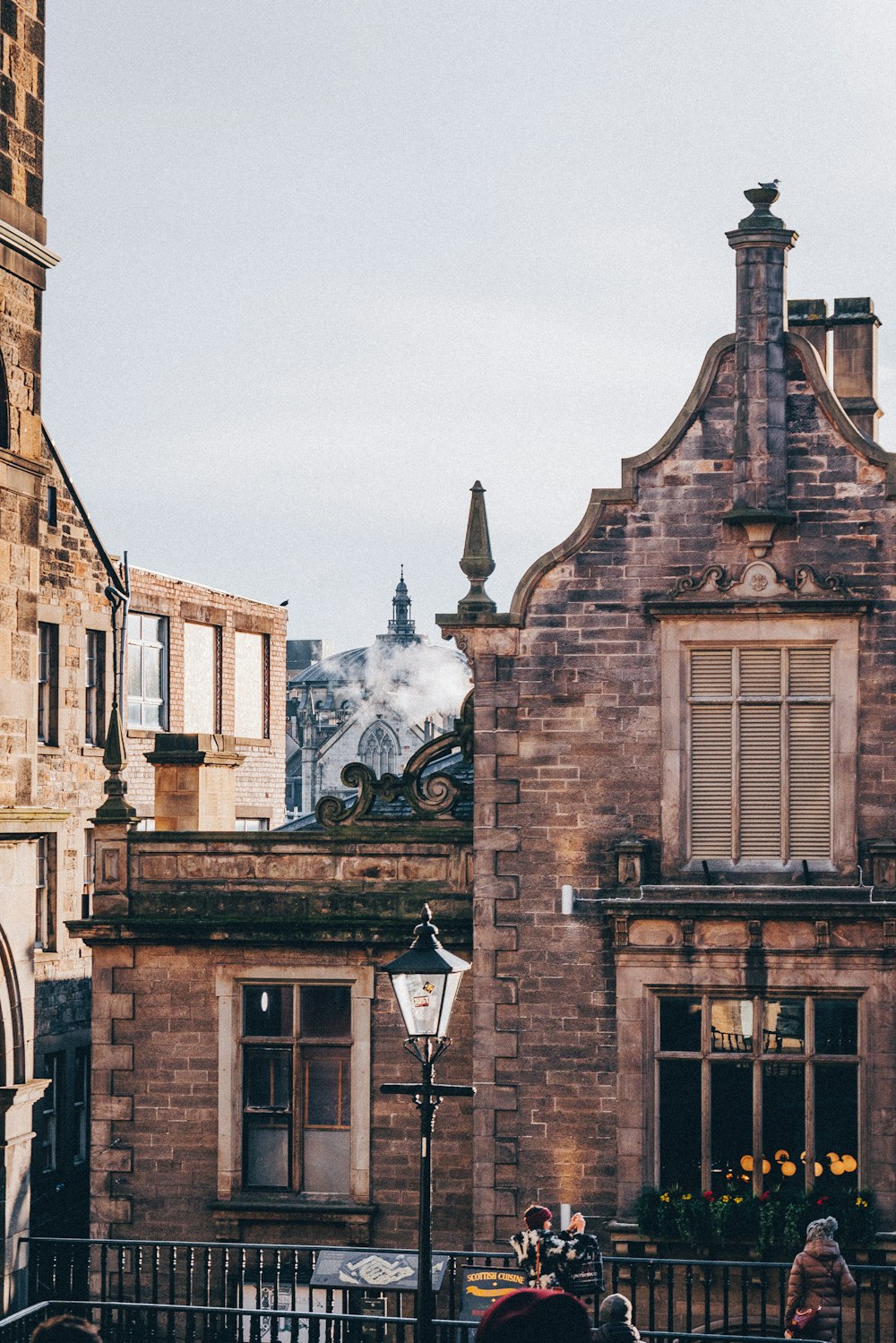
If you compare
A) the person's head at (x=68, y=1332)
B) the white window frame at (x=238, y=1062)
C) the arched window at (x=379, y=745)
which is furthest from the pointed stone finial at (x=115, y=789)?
the arched window at (x=379, y=745)

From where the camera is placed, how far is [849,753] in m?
18.8

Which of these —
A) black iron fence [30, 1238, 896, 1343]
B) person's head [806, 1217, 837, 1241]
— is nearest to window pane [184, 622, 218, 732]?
black iron fence [30, 1238, 896, 1343]

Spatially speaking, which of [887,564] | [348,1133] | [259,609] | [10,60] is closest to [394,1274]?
[348,1133]

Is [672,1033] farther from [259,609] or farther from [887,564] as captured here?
[259,609]

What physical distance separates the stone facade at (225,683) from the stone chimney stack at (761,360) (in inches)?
653

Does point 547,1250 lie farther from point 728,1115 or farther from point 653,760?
point 653,760

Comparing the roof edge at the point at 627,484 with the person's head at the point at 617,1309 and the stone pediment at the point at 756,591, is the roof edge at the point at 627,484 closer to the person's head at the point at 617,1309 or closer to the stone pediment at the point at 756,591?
the stone pediment at the point at 756,591

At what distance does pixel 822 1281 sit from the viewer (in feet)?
50.6

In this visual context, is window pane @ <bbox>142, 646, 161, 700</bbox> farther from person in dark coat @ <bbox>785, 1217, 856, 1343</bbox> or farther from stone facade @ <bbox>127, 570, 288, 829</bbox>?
person in dark coat @ <bbox>785, 1217, 856, 1343</bbox>

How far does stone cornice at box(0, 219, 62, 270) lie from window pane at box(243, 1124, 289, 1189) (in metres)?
9.43

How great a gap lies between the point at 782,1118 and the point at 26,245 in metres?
11.4

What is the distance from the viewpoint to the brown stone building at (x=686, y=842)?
61.7 ft

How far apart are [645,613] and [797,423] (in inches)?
98.3

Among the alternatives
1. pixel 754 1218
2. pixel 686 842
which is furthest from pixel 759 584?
pixel 754 1218
